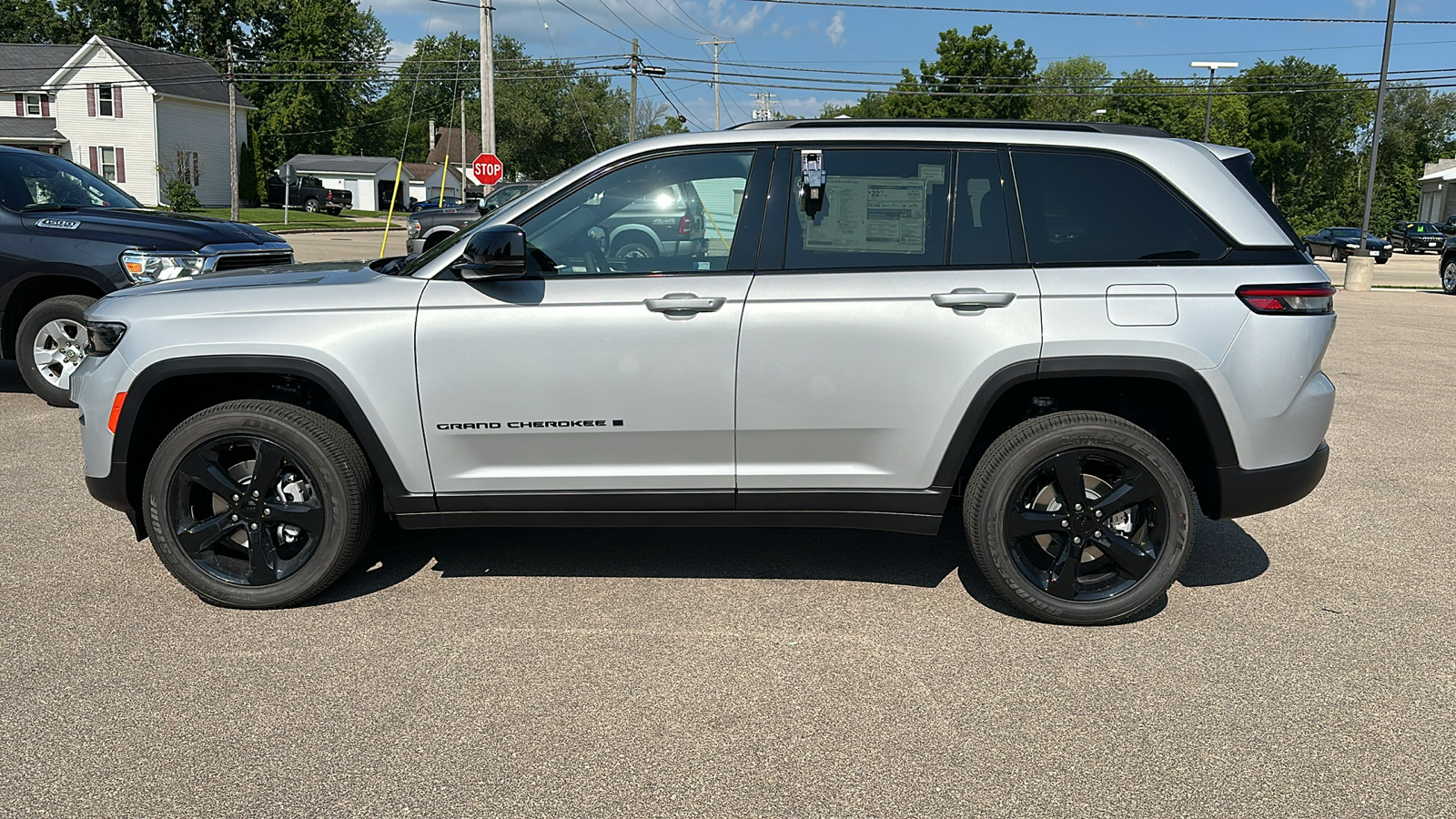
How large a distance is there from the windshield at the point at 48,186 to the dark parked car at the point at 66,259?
0.04ft

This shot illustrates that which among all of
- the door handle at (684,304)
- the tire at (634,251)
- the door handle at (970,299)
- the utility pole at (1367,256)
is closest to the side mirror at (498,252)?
the tire at (634,251)

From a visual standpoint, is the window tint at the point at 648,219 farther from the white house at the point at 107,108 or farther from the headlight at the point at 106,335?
the white house at the point at 107,108

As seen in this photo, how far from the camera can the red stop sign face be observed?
2662 cm

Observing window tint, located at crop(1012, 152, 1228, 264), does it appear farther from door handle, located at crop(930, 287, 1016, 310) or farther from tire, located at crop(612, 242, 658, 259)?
tire, located at crop(612, 242, 658, 259)

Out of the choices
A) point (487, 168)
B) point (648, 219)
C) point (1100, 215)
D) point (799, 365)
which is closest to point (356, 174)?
point (487, 168)

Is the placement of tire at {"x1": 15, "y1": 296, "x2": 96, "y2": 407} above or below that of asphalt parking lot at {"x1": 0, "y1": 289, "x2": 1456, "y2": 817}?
above

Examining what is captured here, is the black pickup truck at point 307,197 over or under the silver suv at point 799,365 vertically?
over

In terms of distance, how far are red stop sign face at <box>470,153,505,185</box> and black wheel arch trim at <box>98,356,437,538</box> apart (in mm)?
22953

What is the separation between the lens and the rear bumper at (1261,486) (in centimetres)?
421

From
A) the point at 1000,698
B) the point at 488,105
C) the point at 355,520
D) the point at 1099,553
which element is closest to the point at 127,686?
the point at 355,520

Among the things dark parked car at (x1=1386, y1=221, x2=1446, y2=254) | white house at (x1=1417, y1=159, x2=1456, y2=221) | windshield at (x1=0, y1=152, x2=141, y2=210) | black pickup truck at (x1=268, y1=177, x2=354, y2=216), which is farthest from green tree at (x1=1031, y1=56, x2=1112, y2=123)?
windshield at (x1=0, y1=152, x2=141, y2=210)

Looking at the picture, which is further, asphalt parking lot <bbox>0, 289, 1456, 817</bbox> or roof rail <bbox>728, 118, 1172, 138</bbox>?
roof rail <bbox>728, 118, 1172, 138</bbox>

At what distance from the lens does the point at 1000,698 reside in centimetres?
368

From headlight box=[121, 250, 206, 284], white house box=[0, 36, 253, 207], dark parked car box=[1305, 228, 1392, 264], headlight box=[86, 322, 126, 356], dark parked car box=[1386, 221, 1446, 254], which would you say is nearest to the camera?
headlight box=[86, 322, 126, 356]
